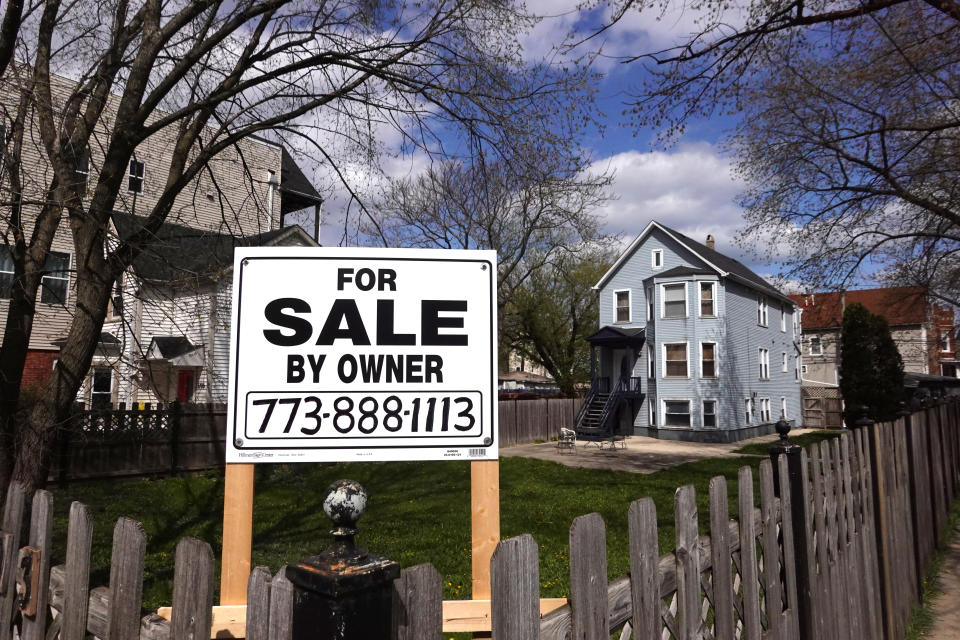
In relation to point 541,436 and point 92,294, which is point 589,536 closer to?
Result: point 92,294

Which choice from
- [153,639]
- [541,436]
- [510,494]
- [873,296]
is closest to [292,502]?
[510,494]

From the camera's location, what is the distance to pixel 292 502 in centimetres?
1084

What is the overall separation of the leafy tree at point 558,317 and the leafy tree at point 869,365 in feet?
44.2

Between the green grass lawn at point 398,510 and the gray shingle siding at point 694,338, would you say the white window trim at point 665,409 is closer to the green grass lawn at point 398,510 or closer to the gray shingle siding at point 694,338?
the gray shingle siding at point 694,338

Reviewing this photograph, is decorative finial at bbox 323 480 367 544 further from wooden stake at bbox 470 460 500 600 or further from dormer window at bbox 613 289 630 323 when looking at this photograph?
dormer window at bbox 613 289 630 323

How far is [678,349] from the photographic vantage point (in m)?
27.5

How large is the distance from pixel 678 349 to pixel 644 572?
88.0 ft

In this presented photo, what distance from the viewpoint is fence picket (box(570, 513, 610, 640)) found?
167 cm

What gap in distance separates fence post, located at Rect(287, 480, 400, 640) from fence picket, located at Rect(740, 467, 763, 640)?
76.8 inches

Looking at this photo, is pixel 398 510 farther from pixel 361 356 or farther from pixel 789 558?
pixel 361 356

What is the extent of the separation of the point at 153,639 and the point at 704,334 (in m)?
27.4

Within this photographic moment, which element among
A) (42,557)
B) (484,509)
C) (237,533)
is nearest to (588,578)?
(484,509)

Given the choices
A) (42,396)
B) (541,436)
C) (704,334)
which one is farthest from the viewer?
(704,334)

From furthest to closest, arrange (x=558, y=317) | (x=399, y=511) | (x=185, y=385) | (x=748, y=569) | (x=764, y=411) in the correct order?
(x=558, y=317) < (x=764, y=411) < (x=185, y=385) < (x=399, y=511) < (x=748, y=569)
